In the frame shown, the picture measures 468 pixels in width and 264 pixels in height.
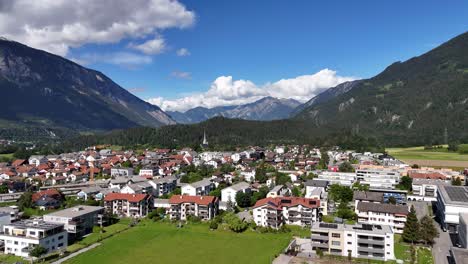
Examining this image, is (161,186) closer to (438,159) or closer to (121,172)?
(121,172)

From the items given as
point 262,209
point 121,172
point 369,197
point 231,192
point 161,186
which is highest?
point 121,172

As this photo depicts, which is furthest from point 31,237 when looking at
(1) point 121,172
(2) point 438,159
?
(2) point 438,159

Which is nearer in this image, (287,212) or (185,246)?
(185,246)

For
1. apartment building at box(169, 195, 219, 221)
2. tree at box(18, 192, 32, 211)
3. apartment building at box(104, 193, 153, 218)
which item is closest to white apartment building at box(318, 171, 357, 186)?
apartment building at box(169, 195, 219, 221)

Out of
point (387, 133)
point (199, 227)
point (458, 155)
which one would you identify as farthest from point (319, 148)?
point (199, 227)

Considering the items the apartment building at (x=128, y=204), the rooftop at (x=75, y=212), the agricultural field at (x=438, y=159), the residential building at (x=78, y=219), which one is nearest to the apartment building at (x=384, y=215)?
the apartment building at (x=128, y=204)

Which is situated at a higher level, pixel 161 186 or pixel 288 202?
pixel 288 202

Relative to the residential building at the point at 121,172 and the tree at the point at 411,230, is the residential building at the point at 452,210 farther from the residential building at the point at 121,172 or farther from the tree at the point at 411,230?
the residential building at the point at 121,172
